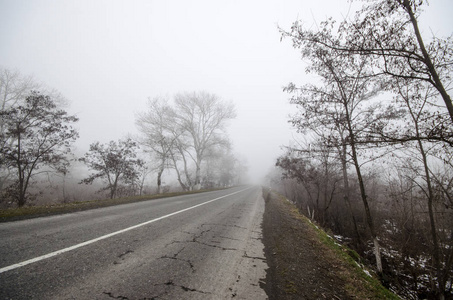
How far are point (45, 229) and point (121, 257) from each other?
2.46m

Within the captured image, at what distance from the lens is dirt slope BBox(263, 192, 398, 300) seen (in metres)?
2.63

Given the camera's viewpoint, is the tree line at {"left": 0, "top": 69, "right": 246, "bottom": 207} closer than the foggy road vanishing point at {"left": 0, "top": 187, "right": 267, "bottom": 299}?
No

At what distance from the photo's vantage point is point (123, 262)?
9.45ft

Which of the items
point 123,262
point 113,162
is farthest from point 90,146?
point 123,262

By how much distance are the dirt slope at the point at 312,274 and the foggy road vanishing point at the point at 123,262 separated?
0.30 m

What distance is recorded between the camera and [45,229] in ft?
13.1

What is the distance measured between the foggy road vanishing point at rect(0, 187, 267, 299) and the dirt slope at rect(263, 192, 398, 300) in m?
0.30

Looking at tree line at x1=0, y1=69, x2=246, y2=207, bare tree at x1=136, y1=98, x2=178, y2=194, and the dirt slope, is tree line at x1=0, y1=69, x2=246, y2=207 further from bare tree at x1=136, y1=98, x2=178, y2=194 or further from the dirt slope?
the dirt slope

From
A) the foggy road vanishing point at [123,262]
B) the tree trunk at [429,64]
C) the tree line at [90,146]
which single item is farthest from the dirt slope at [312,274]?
the tree line at [90,146]

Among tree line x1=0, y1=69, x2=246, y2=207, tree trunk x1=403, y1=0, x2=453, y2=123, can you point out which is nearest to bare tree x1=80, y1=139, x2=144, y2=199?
tree line x1=0, y1=69, x2=246, y2=207

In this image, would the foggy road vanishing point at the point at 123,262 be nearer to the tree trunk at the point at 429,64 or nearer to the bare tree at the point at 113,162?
the tree trunk at the point at 429,64

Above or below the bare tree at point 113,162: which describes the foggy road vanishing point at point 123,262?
below

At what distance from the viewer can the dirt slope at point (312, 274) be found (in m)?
2.63

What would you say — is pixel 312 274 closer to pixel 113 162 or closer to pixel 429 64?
pixel 429 64
